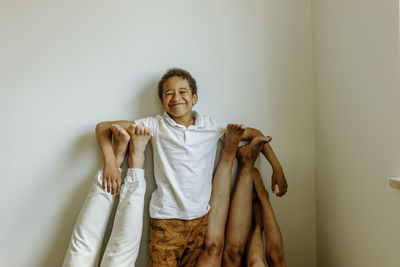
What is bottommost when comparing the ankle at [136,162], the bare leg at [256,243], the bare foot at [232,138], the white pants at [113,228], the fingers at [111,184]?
the bare leg at [256,243]

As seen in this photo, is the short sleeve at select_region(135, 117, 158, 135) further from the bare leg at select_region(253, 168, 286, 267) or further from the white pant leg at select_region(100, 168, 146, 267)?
the bare leg at select_region(253, 168, 286, 267)

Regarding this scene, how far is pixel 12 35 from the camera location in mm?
1549

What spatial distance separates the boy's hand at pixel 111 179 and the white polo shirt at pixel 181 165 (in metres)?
0.19

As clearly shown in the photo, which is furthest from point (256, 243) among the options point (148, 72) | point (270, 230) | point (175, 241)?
point (148, 72)

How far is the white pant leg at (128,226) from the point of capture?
127 cm

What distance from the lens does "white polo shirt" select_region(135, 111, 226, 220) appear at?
1373 millimetres

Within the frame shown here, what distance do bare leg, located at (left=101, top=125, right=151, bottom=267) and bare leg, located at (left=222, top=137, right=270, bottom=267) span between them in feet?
1.46

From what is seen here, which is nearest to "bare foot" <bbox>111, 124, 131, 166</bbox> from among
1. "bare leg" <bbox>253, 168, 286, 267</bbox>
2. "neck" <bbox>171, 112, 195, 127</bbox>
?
"neck" <bbox>171, 112, 195, 127</bbox>

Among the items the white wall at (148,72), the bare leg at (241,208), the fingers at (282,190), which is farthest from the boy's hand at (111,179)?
the fingers at (282,190)

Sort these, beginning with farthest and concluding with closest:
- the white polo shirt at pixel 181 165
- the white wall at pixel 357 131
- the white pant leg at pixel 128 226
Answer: the white polo shirt at pixel 181 165, the white pant leg at pixel 128 226, the white wall at pixel 357 131

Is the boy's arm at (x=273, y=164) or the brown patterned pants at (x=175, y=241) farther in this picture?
the boy's arm at (x=273, y=164)

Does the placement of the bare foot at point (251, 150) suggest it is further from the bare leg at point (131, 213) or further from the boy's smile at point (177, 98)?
the bare leg at point (131, 213)

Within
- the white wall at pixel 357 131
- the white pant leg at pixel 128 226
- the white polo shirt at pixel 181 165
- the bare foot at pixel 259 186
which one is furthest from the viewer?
the bare foot at pixel 259 186

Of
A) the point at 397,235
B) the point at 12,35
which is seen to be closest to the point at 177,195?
the point at 397,235
